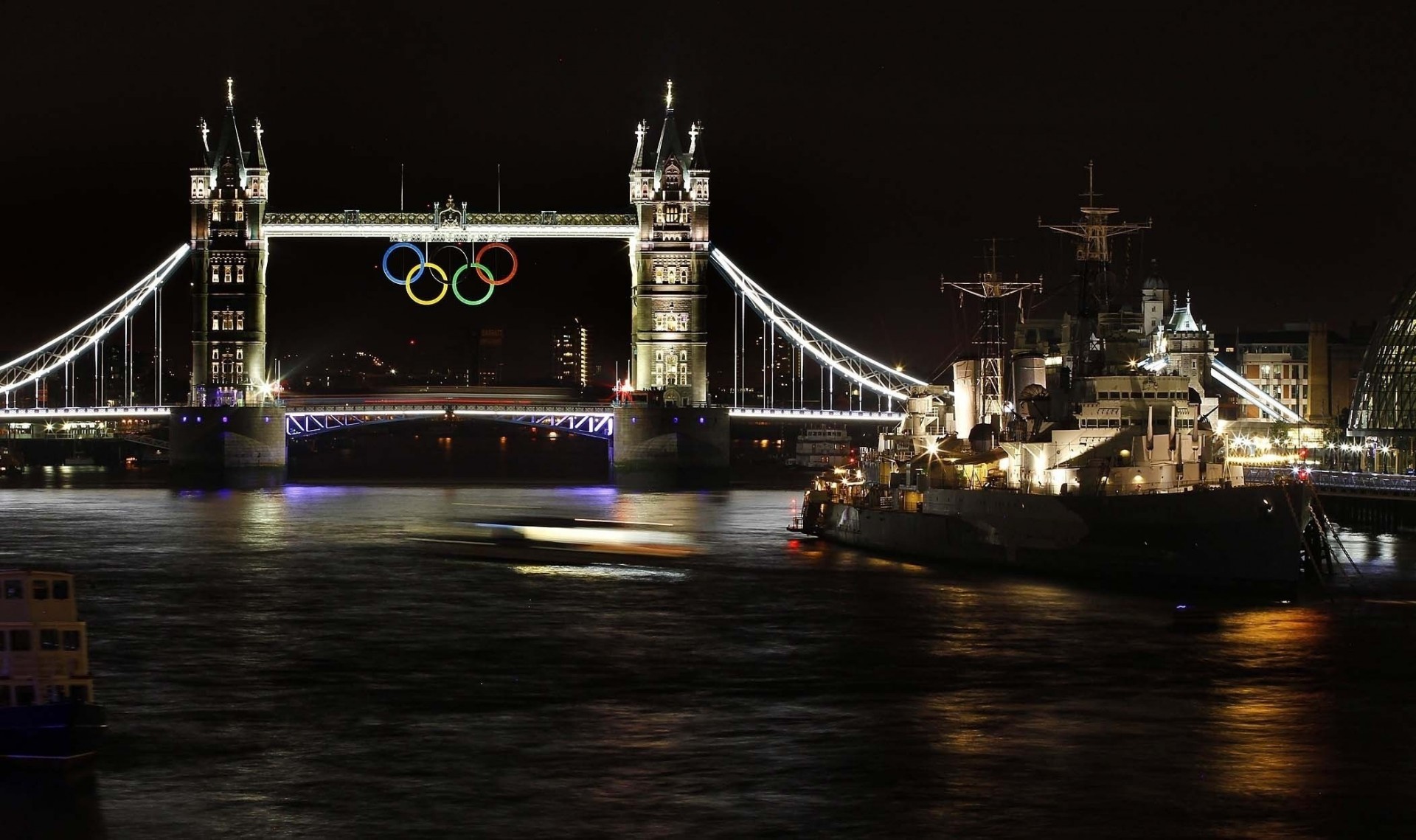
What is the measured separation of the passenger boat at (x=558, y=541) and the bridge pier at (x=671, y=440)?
3003 centimetres

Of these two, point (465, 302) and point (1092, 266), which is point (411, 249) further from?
point (1092, 266)

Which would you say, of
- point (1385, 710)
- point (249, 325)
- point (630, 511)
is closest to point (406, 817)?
point (1385, 710)

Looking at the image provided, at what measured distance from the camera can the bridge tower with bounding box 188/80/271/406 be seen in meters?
101

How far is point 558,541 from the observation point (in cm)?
5503

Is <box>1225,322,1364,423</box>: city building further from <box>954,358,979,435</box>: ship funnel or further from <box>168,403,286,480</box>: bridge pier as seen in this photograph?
<box>954,358,979,435</box>: ship funnel

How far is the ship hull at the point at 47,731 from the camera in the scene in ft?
70.0

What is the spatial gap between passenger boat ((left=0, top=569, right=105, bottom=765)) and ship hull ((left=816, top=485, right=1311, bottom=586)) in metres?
22.1

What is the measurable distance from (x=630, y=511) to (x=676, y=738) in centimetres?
4536

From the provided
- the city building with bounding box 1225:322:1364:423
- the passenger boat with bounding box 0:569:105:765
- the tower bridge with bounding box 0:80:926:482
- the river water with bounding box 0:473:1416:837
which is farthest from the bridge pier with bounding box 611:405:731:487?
the passenger boat with bounding box 0:569:105:765

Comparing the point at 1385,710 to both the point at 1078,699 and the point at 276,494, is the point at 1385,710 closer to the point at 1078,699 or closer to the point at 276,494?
the point at 1078,699

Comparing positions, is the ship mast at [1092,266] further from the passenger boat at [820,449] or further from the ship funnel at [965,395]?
the passenger boat at [820,449]

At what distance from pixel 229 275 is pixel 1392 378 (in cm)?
5944

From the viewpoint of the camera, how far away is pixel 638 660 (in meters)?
30.2

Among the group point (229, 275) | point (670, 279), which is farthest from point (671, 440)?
point (229, 275)
